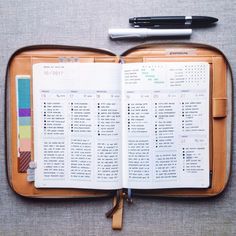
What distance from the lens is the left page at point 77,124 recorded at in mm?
618

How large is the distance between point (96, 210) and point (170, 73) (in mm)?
283

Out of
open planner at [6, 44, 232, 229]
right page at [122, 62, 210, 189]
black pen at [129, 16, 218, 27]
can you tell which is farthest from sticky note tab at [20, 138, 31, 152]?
black pen at [129, 16, 218, 27]

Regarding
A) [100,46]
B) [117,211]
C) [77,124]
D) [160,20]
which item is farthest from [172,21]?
[117,211]

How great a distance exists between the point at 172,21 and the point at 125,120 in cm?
20

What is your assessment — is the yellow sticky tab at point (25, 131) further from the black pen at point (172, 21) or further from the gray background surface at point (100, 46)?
the black pen at point (172, 21)

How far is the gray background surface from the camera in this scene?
636 millimetres

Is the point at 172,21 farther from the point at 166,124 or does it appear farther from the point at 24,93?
the point at 24,93

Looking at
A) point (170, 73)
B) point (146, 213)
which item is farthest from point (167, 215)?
point (170, 73)

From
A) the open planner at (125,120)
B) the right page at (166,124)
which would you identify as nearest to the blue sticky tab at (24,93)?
the open planner at (125,120)

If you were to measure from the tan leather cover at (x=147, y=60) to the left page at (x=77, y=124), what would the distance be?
0.02 m

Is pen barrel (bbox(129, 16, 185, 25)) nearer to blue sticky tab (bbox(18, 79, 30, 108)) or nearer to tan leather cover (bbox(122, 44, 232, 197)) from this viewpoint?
tan leather cover (bbox(122, 44, 232, 197))

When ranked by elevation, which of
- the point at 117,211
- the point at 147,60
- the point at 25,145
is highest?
the point at 147,60

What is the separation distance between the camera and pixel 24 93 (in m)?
0.63

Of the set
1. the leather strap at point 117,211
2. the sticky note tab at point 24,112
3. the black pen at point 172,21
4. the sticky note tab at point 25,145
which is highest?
the black pen at point 172,21
